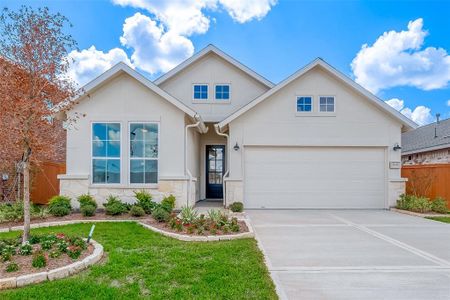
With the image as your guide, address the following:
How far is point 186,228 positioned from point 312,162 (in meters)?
6.72

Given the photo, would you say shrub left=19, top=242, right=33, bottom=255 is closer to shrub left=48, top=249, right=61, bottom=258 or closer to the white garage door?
shrub left=48, top=249, right=61, bottom=258

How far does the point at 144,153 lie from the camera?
10.5 m

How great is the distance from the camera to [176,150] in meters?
10.5

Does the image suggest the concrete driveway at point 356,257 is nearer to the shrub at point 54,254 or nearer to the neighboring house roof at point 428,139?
the shrub at point 54,254

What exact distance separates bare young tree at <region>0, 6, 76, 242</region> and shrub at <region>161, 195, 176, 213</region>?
4155 mm

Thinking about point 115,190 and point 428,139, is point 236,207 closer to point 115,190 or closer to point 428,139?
point 115,190

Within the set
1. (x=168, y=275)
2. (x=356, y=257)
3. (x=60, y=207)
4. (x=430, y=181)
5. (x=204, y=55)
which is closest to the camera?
(x=168, y=275)

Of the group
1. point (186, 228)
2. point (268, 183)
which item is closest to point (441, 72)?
point (268, 183)

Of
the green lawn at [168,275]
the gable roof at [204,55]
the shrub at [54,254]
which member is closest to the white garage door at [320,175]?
the gable roof at [204,55]

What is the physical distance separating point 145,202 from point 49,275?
531cm

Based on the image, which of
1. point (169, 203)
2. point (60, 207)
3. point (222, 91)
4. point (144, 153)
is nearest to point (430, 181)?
point (222, 91)

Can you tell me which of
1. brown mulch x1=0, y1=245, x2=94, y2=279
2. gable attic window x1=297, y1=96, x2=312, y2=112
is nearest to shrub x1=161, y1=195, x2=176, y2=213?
brown mulch x1=0, y1=245, x2=94, y2=279

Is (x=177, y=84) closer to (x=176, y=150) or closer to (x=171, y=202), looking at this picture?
(x=176, y=150)

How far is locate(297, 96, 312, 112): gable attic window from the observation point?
11.9 m
